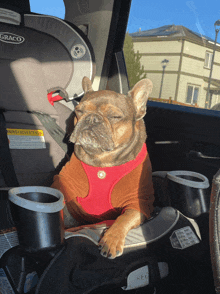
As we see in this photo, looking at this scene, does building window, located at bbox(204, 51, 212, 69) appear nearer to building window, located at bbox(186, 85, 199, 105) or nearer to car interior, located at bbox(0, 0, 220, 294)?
building window, located at bbox(186, 85, 199, 105)

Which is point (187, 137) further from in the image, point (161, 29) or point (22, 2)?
point (22, 2)

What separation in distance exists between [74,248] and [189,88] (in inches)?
65.4

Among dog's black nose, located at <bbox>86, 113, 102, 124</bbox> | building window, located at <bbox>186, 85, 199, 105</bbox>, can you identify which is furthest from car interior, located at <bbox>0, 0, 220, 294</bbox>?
dog's black nose, located at <bbox>86, 113, 102, 124</bbox>

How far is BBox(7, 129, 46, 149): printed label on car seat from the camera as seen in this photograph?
2.05 meters

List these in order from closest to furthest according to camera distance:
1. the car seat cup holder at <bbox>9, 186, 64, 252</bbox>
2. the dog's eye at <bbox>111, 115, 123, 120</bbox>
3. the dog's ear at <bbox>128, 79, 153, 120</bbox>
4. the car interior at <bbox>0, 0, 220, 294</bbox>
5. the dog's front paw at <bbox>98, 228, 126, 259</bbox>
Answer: the car seat cup holder at <bbox>9, 186, 64, 252</bbox> → the car interior at <bbox>0, 0, 220, 294</bbox> → the dog's front paw at <bbox>98, 228, 126, 259</bbox> → the dog's eye at <bbox>111, 115, 123, 120</bbox> → the dog's ear at <bbox>128, 79, 153, 120</bbox>

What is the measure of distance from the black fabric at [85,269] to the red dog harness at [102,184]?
468 millimetres

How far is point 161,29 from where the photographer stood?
2.40 meters

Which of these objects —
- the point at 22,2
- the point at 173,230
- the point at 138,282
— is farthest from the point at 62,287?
the point at 22,2

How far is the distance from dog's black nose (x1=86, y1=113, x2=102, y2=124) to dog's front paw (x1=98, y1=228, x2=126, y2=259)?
0.66m

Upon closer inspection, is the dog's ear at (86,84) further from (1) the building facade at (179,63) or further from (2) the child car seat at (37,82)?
(1) the building facade at (179,63)

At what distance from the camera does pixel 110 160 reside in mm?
1964

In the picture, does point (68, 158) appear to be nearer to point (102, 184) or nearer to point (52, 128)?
point (52, 128)

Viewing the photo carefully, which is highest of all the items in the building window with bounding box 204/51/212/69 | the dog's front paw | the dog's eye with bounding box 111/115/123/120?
the building window with bounding box 204/51/212/69

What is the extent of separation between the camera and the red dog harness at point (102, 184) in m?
1.86
